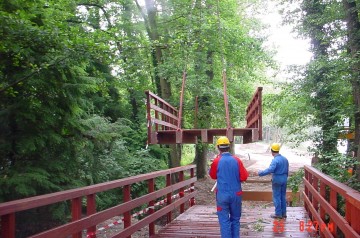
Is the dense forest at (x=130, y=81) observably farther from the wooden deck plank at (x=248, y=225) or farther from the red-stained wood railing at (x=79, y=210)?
the red-stained wood railing at (x=79, y=210)

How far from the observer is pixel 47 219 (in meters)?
8.60

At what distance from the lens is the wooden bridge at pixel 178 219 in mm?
3621

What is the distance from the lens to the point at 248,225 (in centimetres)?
805

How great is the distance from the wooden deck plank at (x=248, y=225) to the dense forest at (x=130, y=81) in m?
1.47

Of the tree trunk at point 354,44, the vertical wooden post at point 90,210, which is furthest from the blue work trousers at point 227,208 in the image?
the tree trunk at point 354,44

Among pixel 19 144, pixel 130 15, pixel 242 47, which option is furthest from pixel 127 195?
pixel 130 15

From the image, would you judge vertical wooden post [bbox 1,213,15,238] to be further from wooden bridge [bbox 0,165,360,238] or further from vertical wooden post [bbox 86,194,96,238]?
vertical wooden post [bbox 86,194,96,238]

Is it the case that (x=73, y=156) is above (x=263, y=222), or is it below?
above

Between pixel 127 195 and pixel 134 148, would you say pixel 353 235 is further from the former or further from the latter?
pixel 134 148

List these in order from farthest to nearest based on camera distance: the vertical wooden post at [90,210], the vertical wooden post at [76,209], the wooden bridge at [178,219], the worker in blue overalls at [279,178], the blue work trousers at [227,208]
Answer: the worker in blue overalls at [279,178] → the blue work trousers at [227,208] → the vertical wooden post at [90,210] → the vertical wooden post at [76,209] → the wooden bridge at [178,219]

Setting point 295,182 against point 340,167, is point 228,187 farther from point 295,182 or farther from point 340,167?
point 295,182

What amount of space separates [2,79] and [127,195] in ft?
12.0

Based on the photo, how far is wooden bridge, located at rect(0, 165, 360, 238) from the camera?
362 cm

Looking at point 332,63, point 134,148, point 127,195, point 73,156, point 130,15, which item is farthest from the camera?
point 130,15
